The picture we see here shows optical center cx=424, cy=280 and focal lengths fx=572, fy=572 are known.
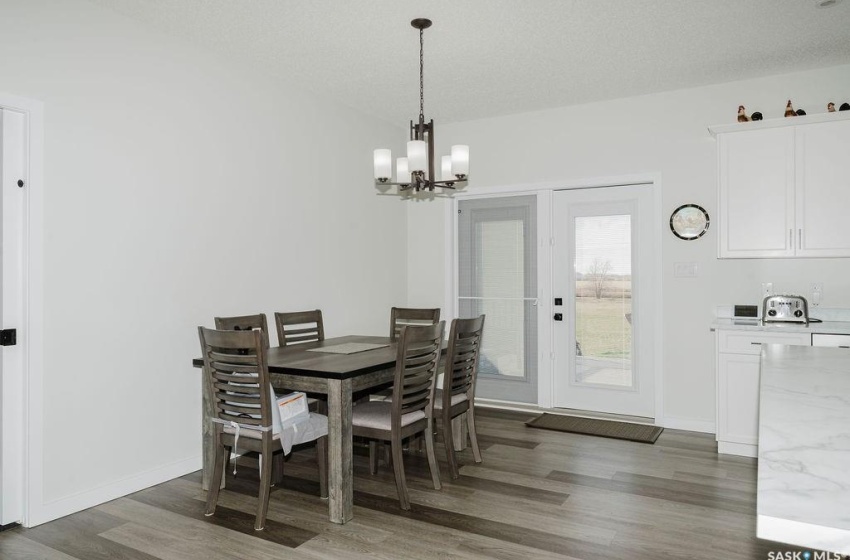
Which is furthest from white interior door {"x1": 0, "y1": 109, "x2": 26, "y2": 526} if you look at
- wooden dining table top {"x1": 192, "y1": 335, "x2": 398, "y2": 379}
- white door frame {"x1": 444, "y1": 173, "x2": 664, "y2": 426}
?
white door frame {"x1": 444, "y1": 173, "x2": 664, "y2": 426}

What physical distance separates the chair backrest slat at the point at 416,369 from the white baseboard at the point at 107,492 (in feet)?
5.07

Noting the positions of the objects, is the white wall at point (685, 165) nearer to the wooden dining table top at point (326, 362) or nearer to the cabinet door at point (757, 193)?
the cabinet door at point (757, 193)

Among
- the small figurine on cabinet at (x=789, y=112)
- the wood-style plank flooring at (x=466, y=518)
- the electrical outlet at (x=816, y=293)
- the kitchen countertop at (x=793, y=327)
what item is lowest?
Answer: the wood-style plank flooring at (x=466, y=518)

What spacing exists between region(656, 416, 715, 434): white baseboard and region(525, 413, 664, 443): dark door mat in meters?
0.11

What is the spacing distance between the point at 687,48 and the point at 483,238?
242cm

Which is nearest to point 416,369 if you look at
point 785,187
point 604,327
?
point 604,327

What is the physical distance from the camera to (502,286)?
5.47m

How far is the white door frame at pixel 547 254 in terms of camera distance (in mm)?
4711

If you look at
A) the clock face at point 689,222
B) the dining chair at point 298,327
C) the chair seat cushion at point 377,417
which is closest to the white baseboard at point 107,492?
the dining chair at point 298,327

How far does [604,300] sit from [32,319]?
4116 millimetres

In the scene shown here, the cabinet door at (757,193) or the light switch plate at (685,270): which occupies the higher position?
the cabinet door at (757,193)

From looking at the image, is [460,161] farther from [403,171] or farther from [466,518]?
[466,518]

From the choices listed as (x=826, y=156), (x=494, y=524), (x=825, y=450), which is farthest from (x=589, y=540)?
(x=826, y=156)

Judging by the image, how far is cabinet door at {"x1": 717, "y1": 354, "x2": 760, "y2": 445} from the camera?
3871 millimetres
